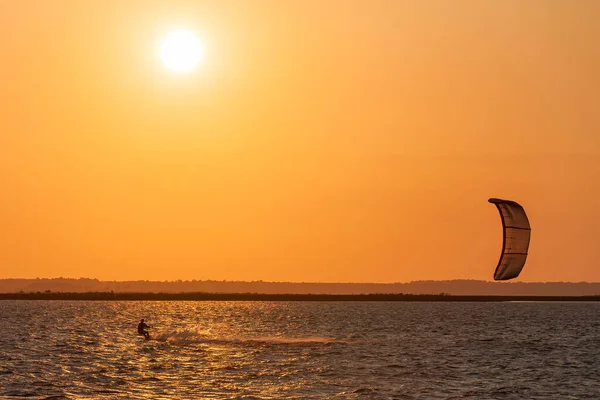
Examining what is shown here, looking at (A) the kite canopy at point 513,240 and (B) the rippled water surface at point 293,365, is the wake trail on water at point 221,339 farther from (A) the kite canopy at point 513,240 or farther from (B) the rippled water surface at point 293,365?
(A) the kite canopy at point 513,240

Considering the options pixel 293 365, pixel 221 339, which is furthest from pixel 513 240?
pixel 221 339

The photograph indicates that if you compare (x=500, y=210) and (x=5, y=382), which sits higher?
(x=500, y=210)

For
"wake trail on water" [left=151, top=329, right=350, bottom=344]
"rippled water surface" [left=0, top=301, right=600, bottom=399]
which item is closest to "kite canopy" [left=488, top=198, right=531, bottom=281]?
"rippled water surface" [left=0, top=301, right=600, bottom=399]

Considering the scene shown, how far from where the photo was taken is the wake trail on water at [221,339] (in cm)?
7988

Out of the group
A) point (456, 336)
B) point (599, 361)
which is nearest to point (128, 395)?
point (599, 361)

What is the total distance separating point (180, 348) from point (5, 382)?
23.9m

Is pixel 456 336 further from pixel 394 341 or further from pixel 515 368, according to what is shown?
pixel 515 368

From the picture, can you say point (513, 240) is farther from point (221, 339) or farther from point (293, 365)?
→ point (221, 339)

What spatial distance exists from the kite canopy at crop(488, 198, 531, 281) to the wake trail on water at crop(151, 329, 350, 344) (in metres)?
20.4

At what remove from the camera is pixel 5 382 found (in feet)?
164

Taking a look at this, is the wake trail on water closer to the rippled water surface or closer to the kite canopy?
the rippled water surface

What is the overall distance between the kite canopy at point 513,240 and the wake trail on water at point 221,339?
804 inches

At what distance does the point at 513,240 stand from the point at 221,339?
2871 centimetres

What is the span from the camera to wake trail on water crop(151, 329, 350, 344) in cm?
7988
